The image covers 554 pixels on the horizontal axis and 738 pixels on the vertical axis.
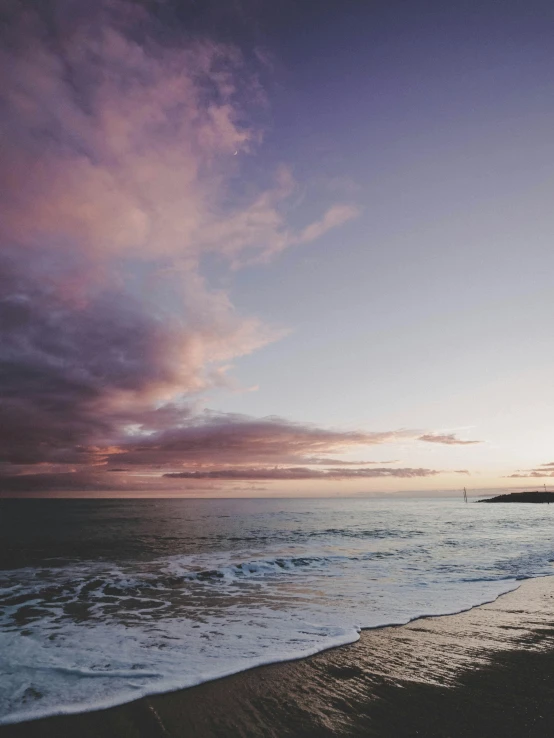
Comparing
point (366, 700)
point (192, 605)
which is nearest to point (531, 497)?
point (192, 605)

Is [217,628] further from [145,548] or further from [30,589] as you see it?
[145,548]

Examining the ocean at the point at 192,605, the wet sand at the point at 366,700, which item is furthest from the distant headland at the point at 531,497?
the wet sand at the point at 366,700

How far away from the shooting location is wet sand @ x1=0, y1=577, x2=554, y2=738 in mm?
4340

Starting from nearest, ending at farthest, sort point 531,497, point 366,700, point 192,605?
point 366,700
point 192,605
point 531,497

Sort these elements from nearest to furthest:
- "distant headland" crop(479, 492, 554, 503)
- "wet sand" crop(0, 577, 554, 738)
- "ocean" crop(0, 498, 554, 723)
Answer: "wet sand" crop(0, 577, 554, 738) < "ocean" crop(0, 498, 554, 723) < "distant headland" crop(479, 492, 554, 503)

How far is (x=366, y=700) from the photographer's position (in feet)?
16.3

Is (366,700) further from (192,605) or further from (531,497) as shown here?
(531,497)

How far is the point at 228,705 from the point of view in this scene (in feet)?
16.2

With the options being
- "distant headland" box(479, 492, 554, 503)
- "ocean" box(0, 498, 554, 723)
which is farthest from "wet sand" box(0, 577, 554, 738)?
"distant headland" box(479, 492, 554, 503)

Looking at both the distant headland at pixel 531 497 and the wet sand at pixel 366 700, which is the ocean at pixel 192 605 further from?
the distant headland at pixel 531 497

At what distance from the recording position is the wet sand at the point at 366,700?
434cm

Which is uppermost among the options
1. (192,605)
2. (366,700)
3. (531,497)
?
(366,700)

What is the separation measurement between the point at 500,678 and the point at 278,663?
129 inches

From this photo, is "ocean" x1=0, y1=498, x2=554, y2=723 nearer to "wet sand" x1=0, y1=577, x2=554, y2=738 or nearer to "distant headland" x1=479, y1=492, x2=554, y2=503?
"wet sand" x1=0, y1=577, x2=554, y2=738
